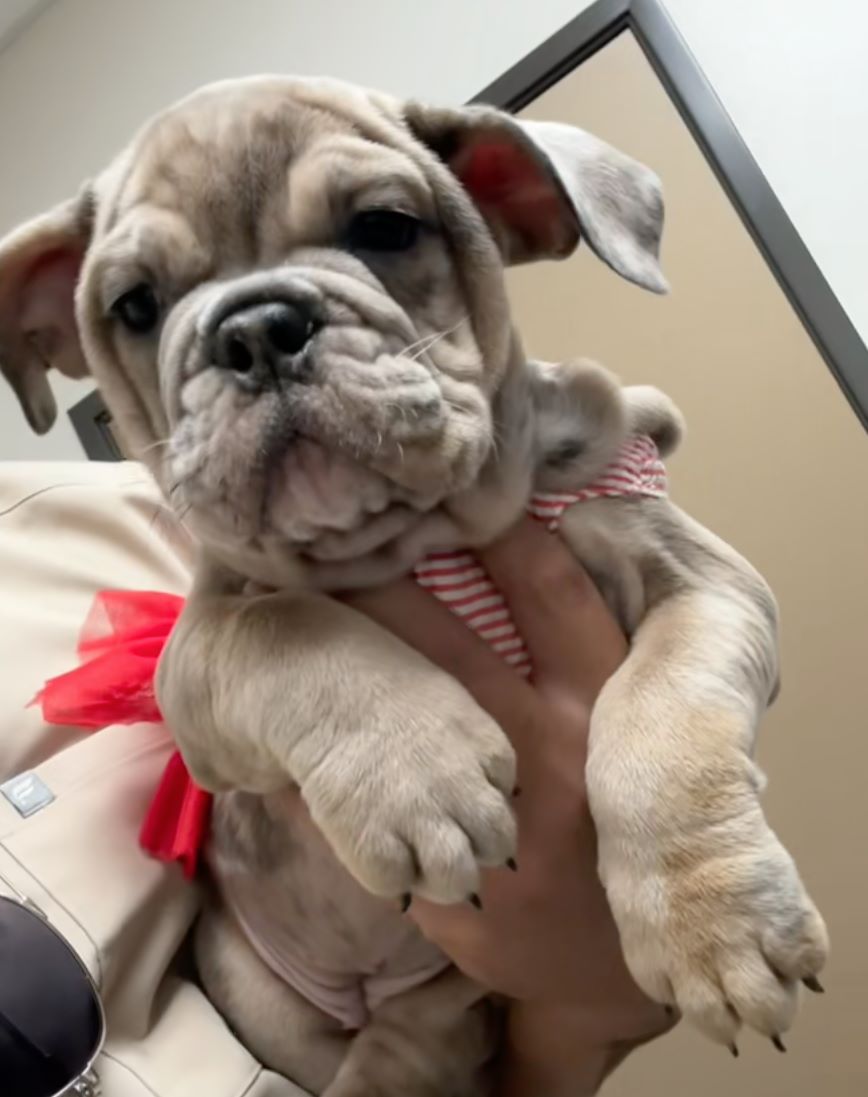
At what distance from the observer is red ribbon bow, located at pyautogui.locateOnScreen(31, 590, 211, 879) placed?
1.30 metres

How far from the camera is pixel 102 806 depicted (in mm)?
1290

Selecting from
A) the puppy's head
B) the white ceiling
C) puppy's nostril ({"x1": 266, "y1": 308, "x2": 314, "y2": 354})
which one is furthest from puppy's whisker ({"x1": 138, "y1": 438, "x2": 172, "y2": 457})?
the white ceiling

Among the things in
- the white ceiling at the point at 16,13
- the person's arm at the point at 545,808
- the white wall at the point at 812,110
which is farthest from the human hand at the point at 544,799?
the white ceiling at the point at 16,13

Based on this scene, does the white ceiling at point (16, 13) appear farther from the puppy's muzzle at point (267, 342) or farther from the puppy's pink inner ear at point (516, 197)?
the puppy's muzzle at point (267, 342)

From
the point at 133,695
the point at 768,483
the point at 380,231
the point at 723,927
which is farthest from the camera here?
the point at 768,483

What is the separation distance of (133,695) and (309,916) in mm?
319

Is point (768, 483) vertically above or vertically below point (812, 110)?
below

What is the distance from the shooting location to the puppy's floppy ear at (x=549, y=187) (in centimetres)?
117

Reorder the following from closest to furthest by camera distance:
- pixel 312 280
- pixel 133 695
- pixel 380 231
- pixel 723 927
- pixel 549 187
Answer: pixel 723 927
pixel 312 280
pixel 380 231
pixel 549 187
pixel 133 695

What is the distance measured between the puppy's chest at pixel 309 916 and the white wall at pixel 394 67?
5.20 ft

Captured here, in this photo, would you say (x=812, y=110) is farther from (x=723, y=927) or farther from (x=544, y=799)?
(x=723, y=927)

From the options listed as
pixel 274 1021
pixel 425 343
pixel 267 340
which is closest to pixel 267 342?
pixel 267 340

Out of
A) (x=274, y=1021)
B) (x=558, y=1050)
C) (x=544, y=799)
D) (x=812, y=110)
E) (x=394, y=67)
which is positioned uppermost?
(x=394, y=67)

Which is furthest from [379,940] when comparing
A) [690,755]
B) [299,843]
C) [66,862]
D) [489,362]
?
[489,362]
